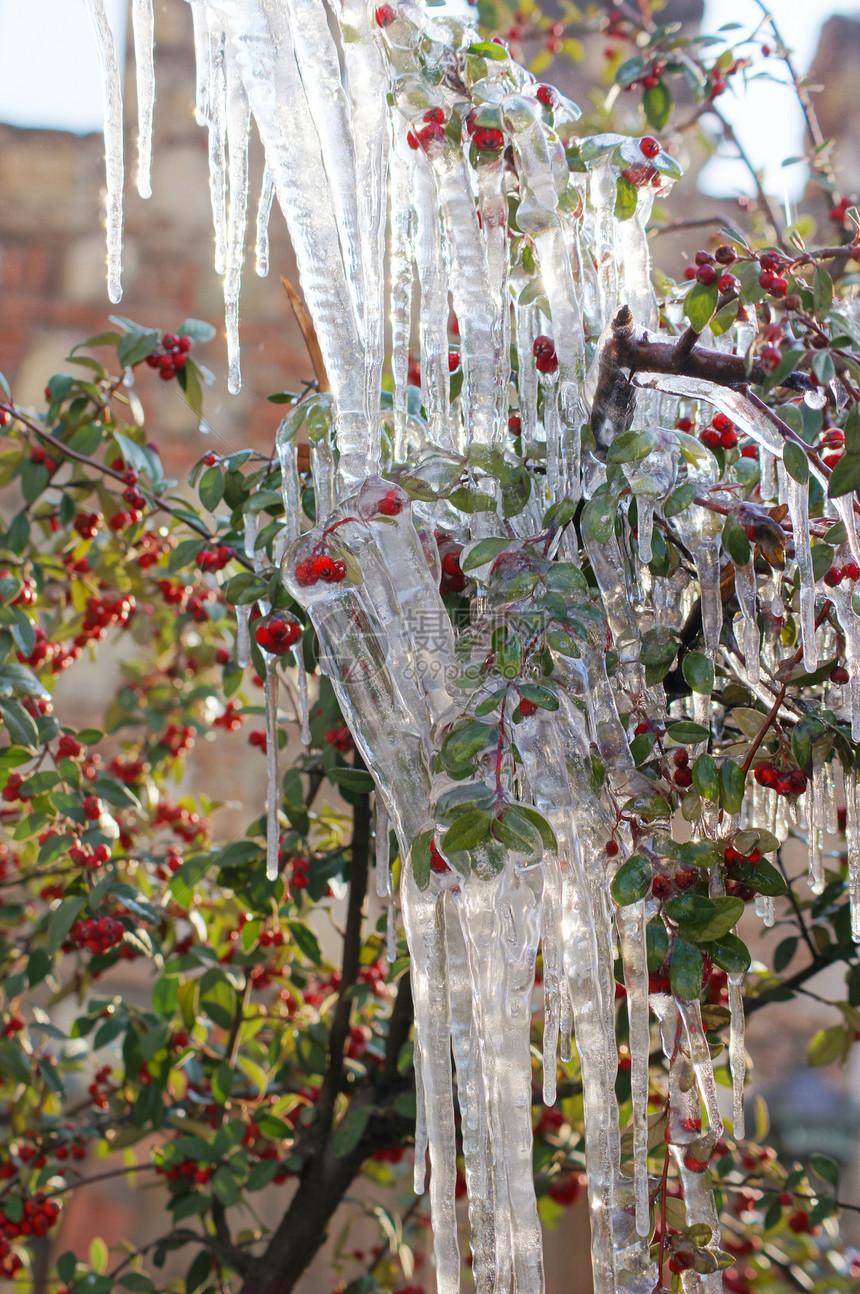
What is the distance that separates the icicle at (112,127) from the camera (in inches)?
35.8

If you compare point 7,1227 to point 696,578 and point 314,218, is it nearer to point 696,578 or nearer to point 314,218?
point 696,578

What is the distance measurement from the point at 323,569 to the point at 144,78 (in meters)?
0.51

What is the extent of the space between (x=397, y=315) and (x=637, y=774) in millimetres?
496

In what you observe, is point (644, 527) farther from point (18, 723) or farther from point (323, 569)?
point (18, 723)

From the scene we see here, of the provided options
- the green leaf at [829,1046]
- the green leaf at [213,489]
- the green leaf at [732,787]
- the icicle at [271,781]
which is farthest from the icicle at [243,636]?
the green leaf at [829,1046]

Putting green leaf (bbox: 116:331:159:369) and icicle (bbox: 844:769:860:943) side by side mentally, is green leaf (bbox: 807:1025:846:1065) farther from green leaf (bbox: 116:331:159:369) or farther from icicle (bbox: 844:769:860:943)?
green leaf (bbox: 116:331:159:369)

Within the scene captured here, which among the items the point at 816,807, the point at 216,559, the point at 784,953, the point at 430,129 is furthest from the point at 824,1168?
the point at 430,129

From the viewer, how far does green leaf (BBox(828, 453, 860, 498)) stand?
30.5 inches

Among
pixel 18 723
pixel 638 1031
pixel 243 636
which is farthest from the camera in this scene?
pixel 18 723

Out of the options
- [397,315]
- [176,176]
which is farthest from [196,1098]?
[176,176]

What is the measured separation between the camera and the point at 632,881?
32.2 inches

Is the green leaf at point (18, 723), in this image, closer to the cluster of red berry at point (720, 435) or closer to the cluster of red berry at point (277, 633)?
the cluster of red berry at point (277, 633)

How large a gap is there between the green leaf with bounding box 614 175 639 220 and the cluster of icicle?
0.01 m

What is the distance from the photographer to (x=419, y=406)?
1214 mm
